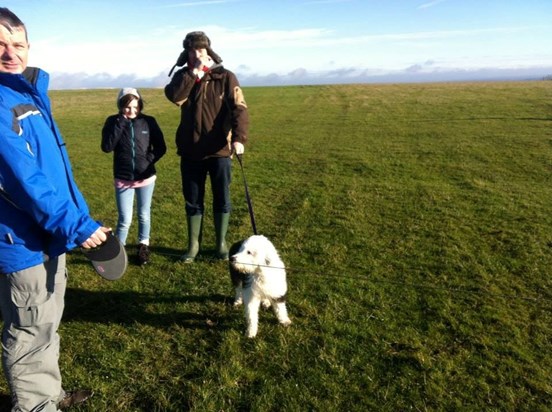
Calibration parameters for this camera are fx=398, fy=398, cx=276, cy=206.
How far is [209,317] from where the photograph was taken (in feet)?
15.1

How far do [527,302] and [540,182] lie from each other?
281 inches

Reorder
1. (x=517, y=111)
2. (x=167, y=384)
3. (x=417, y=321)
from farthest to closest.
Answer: (x=517, y=111) < (x=417, y=321) < (x=167, y=384)

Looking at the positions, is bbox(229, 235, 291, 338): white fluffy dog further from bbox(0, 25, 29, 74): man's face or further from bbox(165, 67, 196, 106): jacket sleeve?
bbox(0, 25, 29, 74): man's face

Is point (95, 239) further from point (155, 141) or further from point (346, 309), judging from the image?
point (155, 141)

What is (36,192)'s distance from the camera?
2359mm

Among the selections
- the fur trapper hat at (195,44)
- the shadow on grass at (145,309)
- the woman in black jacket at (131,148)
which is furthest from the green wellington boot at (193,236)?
the fur trapper hat at (195,44)

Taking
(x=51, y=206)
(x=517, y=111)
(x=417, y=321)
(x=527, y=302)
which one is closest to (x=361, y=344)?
(x=417, y=321)

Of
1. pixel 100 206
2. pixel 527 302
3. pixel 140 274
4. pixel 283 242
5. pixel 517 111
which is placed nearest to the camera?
pixel 527 302

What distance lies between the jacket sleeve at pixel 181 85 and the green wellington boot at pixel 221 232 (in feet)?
5.76

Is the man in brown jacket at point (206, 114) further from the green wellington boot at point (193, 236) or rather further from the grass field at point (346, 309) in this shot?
the grass field at point (346, 309)

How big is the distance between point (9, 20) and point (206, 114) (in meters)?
2.95

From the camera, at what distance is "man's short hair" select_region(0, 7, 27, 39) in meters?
2.34

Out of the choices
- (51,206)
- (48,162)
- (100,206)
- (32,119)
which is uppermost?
(32,119)

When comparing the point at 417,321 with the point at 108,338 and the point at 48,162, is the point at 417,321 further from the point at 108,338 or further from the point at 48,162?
the point at 48,162
